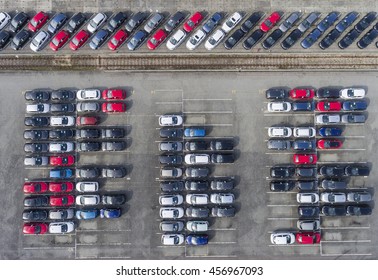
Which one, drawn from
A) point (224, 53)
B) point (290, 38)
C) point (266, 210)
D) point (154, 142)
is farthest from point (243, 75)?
point (266, 210)

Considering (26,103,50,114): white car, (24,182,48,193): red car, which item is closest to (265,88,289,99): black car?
(26,103,50,114): white car

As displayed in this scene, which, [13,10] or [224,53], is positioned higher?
[13,10]

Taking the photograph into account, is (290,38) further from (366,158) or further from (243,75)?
(366,158)

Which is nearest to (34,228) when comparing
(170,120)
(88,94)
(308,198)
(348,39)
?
(88,94)

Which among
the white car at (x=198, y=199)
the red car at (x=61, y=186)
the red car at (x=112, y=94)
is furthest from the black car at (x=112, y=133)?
the white car at (x=198, y=199)

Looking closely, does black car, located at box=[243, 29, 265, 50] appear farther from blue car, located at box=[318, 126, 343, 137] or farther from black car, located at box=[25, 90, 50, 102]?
black car, located at box=[25, 90, 50, 102]

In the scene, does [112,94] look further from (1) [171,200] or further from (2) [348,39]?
(2) [348,39]
